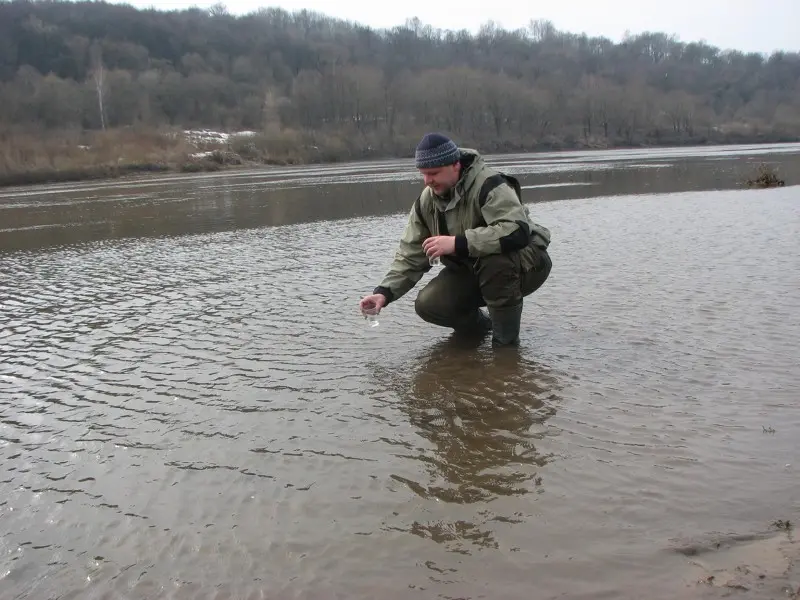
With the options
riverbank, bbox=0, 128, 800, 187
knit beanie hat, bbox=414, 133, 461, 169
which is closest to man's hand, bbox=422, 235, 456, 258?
knit beanie hat, bbox=414, 133, 461, 169

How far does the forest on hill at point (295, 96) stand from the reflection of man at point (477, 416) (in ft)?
187

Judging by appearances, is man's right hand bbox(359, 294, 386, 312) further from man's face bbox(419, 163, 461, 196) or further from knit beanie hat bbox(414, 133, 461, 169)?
knit beanie hat bbox(414, 133, 461, 169)

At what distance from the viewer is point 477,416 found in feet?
14.7

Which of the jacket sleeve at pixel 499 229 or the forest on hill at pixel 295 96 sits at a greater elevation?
the forest on hill at pixel 295 96

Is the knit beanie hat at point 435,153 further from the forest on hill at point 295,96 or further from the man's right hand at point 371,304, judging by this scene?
the forest on hill at point 295,96

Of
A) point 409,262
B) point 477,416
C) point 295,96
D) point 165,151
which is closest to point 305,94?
point 295,96

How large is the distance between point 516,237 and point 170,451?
3024 millimetres

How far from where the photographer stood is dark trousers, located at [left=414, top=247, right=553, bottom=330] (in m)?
5.58

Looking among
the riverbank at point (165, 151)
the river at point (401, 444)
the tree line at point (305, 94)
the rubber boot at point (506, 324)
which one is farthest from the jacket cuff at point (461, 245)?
the tree line at point (305, 94)

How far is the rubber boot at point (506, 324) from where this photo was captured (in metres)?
5.76

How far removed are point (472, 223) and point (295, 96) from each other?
112 metres

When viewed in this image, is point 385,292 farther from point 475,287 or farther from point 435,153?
point 435,153

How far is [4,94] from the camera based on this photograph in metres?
87.7

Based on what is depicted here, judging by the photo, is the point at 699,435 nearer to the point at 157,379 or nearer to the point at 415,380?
the point at 415,380
